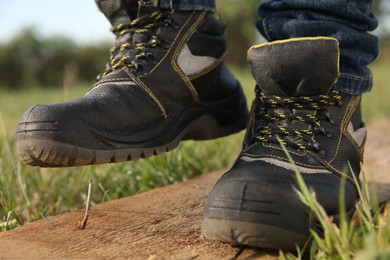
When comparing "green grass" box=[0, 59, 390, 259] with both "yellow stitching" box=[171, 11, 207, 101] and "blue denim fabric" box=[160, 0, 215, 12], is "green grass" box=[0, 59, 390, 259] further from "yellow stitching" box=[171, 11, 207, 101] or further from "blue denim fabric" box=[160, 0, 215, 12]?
"blue denim fabric" box=[160, 0, 215, 12]

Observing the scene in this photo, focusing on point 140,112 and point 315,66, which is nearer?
point 315,66

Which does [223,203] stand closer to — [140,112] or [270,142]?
[270,142]

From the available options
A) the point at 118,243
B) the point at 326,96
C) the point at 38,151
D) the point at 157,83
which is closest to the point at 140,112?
the point at 157,83

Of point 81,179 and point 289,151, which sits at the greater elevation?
point 289,151

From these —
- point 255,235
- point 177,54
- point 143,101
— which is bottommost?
point 255,235

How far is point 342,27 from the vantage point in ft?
5.31

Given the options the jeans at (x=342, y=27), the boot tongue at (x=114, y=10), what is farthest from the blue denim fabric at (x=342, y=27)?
the boot tongue at (x=114, y=10)

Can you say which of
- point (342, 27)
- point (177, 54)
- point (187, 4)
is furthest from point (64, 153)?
point (342, 27)

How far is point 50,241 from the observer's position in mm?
1428

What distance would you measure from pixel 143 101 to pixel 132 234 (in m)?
0.45

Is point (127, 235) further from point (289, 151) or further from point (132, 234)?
point (289, 151)

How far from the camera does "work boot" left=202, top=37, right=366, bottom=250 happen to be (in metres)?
1.26

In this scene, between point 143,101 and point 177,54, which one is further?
point 177,54

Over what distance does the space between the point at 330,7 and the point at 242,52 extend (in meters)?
22.7
